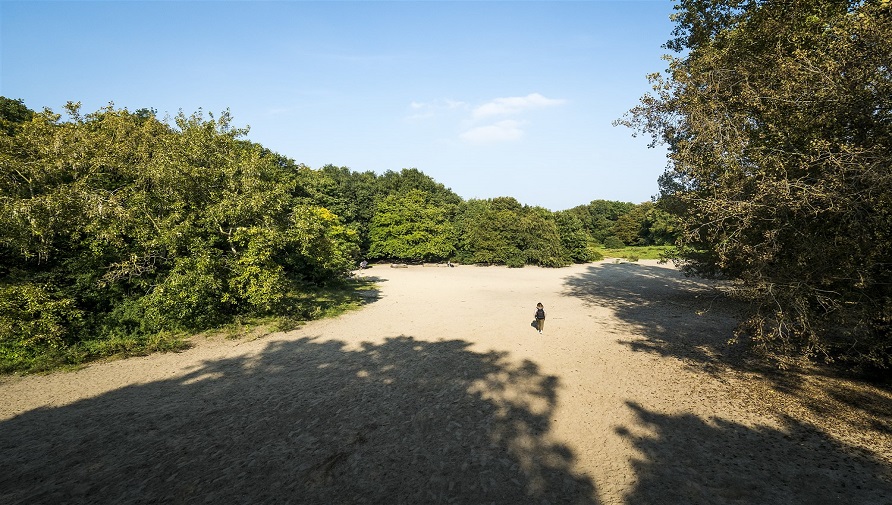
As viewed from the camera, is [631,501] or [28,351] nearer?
[631,501]

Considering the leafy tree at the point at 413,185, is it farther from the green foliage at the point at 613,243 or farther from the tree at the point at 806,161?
the tree at the point at 806,161

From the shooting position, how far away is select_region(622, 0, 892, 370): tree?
7113mm

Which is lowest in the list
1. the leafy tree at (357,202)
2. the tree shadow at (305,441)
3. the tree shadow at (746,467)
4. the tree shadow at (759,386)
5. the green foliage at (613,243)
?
the tree shadow at (305,441)

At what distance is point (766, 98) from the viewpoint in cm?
881

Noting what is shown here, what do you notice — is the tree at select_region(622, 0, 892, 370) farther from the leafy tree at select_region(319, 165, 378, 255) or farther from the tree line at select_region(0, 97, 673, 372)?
the leafy tree at select_region(319, 165, 378, 255)

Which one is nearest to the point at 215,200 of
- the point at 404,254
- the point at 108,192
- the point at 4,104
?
the point at 108,192

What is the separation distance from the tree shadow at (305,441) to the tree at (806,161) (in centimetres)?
611

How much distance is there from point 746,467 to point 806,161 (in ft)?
20.6

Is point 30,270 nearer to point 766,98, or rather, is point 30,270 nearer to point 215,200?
point 215,200

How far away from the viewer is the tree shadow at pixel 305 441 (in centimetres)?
609

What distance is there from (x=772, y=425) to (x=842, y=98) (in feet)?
22.7

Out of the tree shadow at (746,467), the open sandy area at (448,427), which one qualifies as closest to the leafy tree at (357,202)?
the open sandy area at (448,427)

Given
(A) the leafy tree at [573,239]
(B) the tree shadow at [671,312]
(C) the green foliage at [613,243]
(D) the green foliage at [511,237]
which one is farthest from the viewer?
(C) the green foliage at [613,243]

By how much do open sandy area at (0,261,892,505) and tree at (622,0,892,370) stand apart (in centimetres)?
226
